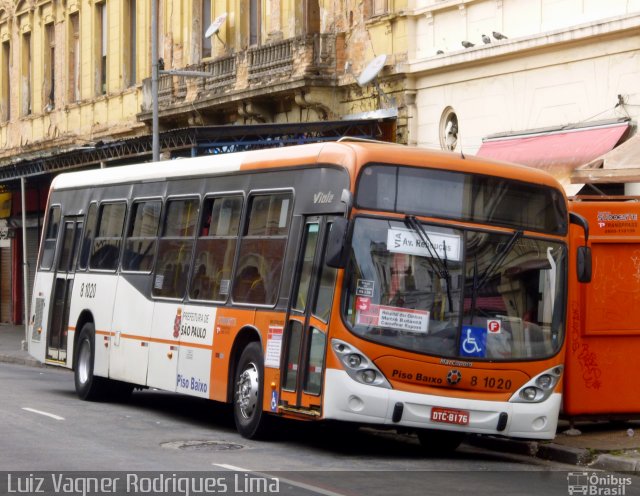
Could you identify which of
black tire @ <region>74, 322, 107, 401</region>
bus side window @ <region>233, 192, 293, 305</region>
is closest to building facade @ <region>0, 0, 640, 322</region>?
bus side window @ <region>233, 192, 293, 305</region>

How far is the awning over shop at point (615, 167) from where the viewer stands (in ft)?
62.7

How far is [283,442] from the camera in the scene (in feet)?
49.5

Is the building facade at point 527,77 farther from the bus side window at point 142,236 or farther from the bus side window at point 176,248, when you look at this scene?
the bus side window at point 142,236

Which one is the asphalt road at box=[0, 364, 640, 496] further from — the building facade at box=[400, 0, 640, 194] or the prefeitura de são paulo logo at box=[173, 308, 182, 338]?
the building facade at box=[400, 0, 640, 194]

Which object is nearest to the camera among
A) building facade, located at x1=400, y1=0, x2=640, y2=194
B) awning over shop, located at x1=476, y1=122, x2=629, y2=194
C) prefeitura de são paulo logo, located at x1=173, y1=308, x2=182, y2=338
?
prefeitura de são paulo logo, located at x1=173, y1=308, x2=182, y2=338

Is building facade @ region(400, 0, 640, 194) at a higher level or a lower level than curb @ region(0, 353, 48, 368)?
higher

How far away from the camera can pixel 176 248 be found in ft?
57.7

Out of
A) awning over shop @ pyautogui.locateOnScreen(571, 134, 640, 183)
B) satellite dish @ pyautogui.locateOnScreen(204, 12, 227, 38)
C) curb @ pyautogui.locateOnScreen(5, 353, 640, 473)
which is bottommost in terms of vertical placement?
curb @ pyautogui.locateOnScreen(5, 353, 640, 473)

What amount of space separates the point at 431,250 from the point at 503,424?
176 centimetres

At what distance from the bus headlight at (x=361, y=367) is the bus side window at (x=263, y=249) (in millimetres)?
1566

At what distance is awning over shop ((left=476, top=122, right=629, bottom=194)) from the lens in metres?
21.3

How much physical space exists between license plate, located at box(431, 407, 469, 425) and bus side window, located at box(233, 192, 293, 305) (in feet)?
7.21

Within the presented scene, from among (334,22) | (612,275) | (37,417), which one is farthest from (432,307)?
(334,22)

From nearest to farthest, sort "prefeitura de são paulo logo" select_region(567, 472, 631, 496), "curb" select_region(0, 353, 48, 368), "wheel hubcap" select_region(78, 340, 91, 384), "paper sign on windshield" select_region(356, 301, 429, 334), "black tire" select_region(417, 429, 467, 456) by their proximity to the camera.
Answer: "prefeitura de são paulo logo" select_region(567, 472, 631, 496), "paper sign on windshield" select_region(356, 301, 429, 334), "black tire" select_region(417, 429, 467, 456), "wheel hubcap" select_region(78, 340, 91, 384), "curb" select_region(0, 353, 48, 368)
